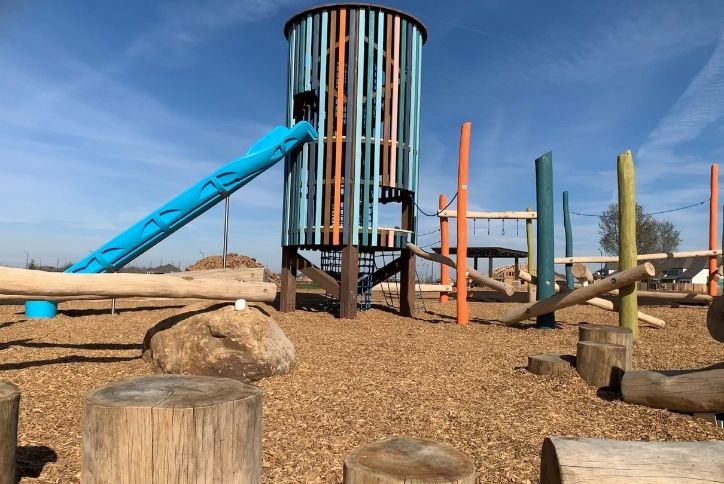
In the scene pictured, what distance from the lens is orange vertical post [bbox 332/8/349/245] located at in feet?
39.4

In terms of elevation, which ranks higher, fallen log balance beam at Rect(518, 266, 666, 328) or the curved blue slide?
the curved blue slide

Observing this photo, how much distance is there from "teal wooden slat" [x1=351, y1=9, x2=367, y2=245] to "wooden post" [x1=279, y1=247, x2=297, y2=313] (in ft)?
6.78

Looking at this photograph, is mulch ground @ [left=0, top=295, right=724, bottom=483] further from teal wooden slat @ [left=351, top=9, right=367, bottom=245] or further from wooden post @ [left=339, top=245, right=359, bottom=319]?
teal wooden slat @ [left=351, top=9, right=367, bottom=245]

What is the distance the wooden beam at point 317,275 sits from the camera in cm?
1239

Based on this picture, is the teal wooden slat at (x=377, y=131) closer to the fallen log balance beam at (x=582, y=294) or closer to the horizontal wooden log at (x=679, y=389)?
the fallen log balance beam at (x=582, y=294)

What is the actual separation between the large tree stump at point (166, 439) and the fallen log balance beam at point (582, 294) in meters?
7.92

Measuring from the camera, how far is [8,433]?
2.64m

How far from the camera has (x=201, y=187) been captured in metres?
11.7

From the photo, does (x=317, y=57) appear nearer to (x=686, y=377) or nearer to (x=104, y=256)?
(x=104, y=256)

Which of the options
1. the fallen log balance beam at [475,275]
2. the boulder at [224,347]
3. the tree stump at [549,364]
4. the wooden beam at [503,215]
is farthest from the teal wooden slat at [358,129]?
the tree stump at [549,364]

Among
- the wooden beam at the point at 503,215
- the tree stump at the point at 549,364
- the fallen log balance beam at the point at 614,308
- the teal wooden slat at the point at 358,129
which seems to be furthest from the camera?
the wooden beam at the point at 503,215

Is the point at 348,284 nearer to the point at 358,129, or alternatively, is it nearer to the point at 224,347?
the point at 358,129

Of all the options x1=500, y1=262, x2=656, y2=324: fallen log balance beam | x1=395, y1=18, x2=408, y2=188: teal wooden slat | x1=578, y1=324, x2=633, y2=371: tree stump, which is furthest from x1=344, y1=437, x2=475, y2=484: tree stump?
x1=395, y1=18, x2=408, y2=188: teal wooden slat

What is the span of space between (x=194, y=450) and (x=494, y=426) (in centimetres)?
294
